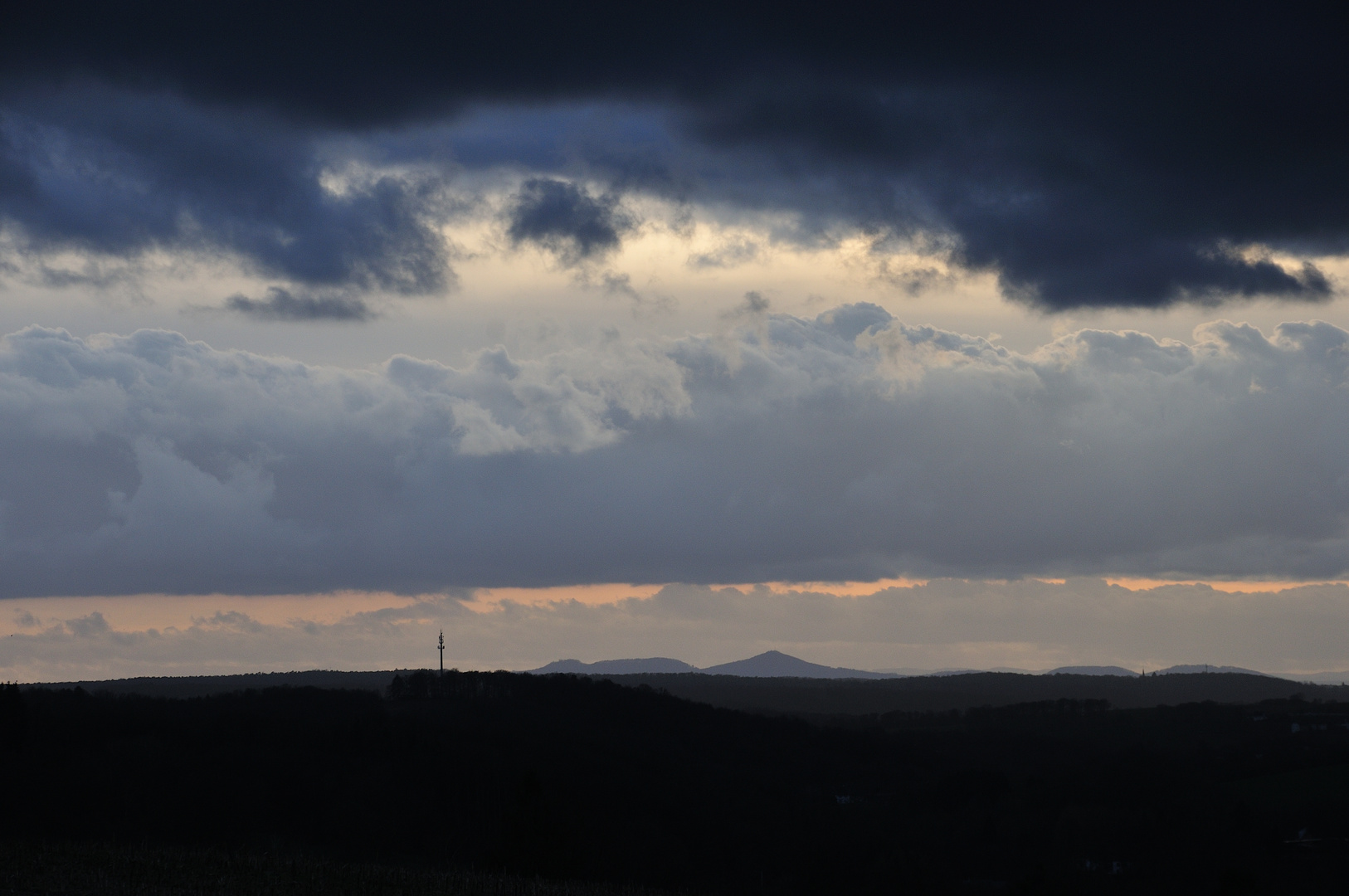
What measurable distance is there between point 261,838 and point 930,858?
97087 mm

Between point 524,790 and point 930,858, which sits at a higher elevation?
point 524,790

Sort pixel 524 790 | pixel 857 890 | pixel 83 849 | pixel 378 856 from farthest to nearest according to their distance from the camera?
pixel 378 856 → pixel 857 890 → pixel 524 790 → pixel 83 849

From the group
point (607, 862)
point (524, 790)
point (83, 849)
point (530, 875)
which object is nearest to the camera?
point (83, 849)

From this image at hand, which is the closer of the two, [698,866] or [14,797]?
[14,797]

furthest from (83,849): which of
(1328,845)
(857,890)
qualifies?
(1328,845)

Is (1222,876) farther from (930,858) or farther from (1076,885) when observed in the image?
(930,858)

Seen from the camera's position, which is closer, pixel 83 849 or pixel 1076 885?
pixel 83 849

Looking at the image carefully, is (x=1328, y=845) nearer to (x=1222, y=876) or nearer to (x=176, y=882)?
(x=1222, y=876)

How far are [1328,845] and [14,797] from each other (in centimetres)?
18299

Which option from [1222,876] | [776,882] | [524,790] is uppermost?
[524,790]

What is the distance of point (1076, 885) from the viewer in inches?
6870

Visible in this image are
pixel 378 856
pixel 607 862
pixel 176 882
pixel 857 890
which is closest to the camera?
pixel 176 882

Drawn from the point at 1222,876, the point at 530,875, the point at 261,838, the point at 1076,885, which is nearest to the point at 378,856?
the point at 261,838

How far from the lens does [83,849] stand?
5706 cm
